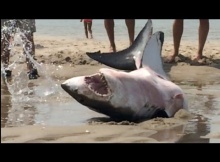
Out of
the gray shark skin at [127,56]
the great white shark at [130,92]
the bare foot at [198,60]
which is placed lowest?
the bare foot at [198,60]

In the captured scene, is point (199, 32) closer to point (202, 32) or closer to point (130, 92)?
point (202, 32)

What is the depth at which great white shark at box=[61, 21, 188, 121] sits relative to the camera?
4.51 m

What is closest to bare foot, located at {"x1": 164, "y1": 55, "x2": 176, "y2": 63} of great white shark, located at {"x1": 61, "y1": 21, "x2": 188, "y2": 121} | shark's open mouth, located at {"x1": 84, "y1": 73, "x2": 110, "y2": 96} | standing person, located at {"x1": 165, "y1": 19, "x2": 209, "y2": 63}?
standing person, located at {"x1": 165, "y1": 19, "x2": 209, "y2": 63}

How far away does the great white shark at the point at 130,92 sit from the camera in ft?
14.8

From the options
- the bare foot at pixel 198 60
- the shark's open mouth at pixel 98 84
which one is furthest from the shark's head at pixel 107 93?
the bare foot at pixel 198 60

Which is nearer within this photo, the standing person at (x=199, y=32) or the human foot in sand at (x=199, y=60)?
the human foot in sand at (x=199, y=60)

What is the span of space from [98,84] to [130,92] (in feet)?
0.98

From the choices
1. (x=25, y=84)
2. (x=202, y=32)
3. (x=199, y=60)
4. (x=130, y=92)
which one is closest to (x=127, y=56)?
(x=130, y=92)

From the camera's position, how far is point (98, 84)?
4.61m

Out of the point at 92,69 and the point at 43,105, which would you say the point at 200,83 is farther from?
the point at 43,105

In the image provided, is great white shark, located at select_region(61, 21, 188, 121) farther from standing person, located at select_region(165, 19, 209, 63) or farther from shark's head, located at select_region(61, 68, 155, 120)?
standing person, located at select_region(165, 19, 209, 63)

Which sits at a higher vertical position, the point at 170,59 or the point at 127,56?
the point at 127,56

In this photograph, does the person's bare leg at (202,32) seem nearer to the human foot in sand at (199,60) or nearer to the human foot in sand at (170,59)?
the human foot in sand at (199,60)
